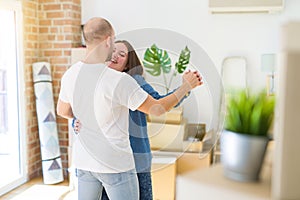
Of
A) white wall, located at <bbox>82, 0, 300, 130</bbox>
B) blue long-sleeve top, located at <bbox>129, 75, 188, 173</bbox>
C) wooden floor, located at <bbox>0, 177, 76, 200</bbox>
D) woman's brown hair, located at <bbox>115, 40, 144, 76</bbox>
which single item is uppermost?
white wall, located at <bbox>82, 0, 300, 130</bbox>

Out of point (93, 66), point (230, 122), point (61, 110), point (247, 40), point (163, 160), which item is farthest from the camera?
point (247, 40)

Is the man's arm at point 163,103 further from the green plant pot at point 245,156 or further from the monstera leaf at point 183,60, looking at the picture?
the monstera leaf at point 183,60

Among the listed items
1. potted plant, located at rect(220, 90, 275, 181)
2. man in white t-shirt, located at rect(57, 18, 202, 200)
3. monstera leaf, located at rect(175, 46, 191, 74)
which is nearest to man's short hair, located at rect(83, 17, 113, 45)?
man in white t-shirt, located at rect(57, 18, 202, 200)

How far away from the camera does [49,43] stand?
4.03 meters

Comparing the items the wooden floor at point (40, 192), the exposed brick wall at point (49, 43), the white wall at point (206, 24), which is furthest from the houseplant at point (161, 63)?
the wooden floor at point (40, 192)

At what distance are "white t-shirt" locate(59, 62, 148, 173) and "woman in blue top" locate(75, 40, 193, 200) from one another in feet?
0.81

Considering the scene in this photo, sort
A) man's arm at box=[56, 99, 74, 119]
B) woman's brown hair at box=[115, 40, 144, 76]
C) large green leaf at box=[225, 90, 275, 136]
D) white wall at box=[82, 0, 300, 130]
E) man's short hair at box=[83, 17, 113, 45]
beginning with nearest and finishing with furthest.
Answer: large green leaf at box=[225, 90, 275, 136]
man's short hair at box=[83, 17, 113, 45]
man's arm at box=[56, 99, 74, 119]
woman's brown hair at box=[115, 40, 144, 76]
white wall at box=[82, 0, 300, 130]

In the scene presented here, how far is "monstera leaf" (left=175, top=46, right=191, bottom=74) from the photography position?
12.6ft

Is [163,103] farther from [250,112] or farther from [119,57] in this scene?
[250,112]

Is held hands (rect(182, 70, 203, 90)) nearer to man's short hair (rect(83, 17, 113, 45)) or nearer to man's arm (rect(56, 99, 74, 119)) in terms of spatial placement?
man's short hair (rect(83, 17, 113, 45))

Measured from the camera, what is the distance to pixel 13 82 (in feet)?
12.3

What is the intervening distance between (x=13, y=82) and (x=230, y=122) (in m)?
3.47

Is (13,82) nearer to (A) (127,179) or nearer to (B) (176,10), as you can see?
(B) (176,10)

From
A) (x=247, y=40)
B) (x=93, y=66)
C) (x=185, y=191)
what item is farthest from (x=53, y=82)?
(x=185, y=191)
